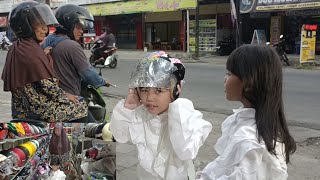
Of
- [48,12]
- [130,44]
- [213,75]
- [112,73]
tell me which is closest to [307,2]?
[213,75]

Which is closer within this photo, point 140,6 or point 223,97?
point 223,97

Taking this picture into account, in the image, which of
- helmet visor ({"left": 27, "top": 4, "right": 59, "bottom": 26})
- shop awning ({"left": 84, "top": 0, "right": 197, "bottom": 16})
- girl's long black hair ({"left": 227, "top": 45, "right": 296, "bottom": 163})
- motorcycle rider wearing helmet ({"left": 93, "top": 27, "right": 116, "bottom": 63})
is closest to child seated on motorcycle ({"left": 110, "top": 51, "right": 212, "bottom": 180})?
girl's long black hair ({"left": 227, "top": 45, "right": 296, "bottom": 163})

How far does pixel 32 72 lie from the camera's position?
8.77 ft

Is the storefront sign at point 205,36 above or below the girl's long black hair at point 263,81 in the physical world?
below

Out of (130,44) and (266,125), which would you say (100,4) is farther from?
(266,125)

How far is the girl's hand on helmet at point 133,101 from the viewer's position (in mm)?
2156

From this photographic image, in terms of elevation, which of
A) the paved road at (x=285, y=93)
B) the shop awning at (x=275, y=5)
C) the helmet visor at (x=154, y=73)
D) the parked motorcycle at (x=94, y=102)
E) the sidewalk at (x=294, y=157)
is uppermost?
the shop awning at (x=275, y=5)

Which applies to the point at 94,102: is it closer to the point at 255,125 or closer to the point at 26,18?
the point at 26,18

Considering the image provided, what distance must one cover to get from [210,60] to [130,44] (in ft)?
30.9

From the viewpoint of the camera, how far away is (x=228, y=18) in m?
21.4

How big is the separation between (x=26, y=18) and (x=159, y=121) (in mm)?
Result: 1318

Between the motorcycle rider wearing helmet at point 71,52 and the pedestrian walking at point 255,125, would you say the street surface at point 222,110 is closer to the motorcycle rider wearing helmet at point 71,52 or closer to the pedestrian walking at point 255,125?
the motorcycle rider wearing helmet at point 71,52

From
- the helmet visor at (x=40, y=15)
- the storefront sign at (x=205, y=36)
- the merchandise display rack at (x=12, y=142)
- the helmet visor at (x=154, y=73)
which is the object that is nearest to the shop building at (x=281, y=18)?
the storefront sign at (x=205, y=36)

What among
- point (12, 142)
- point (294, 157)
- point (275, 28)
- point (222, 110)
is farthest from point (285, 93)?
point (275, 28)
